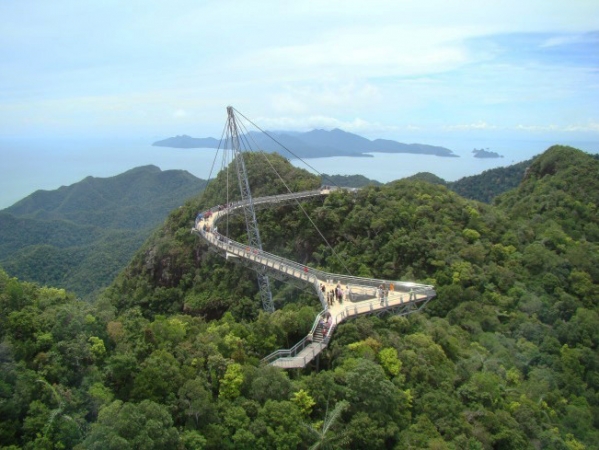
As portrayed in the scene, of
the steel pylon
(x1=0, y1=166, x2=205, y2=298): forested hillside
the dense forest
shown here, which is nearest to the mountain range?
(x1=0, y1=166, x2=205, y2=298): forested hillside

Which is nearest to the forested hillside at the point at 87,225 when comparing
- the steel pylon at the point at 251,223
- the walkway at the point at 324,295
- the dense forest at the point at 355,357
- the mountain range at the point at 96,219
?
the mountain range at the point at 96,219

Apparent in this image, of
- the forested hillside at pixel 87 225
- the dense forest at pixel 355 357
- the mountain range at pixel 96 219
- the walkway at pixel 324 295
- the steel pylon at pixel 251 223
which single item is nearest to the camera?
the dense forest at pixel 355 357

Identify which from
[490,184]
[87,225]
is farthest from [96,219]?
[490,184]

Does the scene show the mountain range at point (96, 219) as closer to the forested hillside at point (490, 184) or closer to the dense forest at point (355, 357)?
the forested hillside at point (490, 184)

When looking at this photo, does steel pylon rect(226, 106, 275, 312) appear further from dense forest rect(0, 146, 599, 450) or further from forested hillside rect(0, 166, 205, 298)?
forested hillside rect(0, 166, 205, 298)

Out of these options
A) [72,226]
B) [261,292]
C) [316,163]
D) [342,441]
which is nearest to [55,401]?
[342,441]

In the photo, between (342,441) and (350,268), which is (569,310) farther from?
(342,441)

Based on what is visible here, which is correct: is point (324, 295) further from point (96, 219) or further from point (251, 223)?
point (96, 219)
